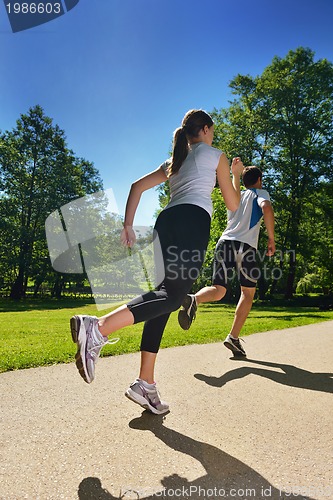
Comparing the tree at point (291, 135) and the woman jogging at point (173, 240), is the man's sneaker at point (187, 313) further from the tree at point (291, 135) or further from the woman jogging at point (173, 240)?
the tree at point (291, 135)

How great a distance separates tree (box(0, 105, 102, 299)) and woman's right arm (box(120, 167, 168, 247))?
2900 cm

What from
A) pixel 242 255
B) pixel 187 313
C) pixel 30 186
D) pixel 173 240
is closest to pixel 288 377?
pixel 187 313

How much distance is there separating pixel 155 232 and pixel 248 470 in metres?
1.43

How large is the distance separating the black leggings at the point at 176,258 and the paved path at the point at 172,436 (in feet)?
1.83

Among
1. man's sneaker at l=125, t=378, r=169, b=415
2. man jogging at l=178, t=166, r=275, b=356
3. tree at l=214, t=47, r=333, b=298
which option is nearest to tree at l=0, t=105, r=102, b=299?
tree at l=214, t=47, r=333, b=298

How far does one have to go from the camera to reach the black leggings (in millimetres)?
2121

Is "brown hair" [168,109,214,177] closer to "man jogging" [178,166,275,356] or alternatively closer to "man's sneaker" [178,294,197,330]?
"man's sneaker" [178,294,197,330]

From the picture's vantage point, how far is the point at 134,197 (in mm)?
2494

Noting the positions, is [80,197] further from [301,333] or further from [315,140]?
[301,333]

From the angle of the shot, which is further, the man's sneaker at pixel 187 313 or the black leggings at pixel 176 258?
the man's sneaker at pixel 187 313

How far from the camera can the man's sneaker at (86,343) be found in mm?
1921

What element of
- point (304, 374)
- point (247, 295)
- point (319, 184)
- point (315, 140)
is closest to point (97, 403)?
point (304, 374)

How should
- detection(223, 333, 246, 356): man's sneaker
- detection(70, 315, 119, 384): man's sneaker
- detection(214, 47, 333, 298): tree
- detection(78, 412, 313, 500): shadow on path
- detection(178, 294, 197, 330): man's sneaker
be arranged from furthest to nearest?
detection(214, 47, 333, 298): tree < detection(223, 333, 246, 356): man's sneaker < detection(178, 294, 197, 330): man's sneaker < detection(70, 315, 119, 384): man's sneaker < detection(78, 412, 313, 500): shadow on path

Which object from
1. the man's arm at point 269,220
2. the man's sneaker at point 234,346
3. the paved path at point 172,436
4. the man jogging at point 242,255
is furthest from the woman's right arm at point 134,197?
the man's sneaker at point 234,346
